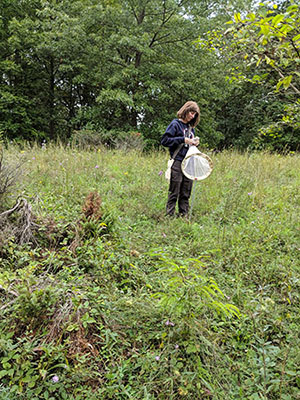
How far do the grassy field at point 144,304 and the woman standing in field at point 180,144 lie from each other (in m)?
0.34

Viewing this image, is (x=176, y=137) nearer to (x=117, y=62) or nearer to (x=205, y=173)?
(x=205, y=173)

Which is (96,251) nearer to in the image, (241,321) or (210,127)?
(241,321)

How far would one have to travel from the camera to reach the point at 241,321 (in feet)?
7.09

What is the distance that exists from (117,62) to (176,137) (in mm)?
10534

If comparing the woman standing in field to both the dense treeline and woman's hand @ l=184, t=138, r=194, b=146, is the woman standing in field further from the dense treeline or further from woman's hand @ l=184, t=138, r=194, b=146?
the dense treeline

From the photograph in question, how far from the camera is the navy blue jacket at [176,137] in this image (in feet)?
12.5

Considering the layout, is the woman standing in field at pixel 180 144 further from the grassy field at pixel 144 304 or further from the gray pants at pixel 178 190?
the grassy field at pixel 144 304

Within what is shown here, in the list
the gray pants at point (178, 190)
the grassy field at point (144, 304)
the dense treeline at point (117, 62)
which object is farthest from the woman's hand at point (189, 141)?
the dense treeline at point (117, 62)

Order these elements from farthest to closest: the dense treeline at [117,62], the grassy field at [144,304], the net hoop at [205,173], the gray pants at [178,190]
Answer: the dense treeline at [117,62] < the gray pants at [178,190] < the net hoop at [205,173] < the grassy field at [144,304]

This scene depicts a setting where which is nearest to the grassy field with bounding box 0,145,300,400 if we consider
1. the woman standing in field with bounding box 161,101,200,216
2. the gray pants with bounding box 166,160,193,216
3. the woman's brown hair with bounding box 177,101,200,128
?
the gray pants with bounding box 166,160,193,216

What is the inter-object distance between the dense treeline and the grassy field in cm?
734

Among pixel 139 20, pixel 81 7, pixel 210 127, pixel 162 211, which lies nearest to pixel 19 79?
pixel 81 7

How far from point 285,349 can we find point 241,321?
0.36m

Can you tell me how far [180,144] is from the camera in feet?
12.7
